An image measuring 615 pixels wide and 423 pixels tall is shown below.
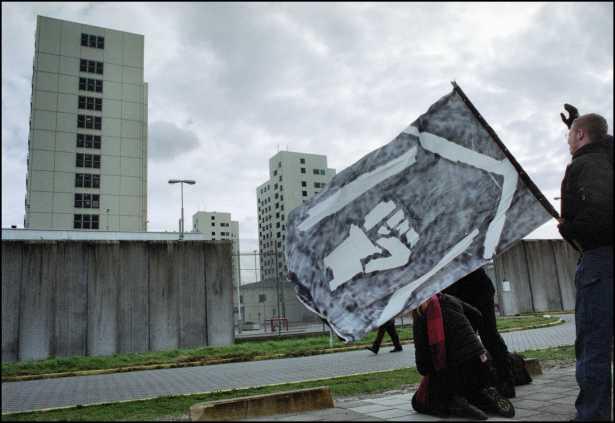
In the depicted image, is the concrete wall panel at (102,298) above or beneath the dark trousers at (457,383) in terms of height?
above

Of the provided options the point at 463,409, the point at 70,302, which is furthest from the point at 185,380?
the point at 70,302

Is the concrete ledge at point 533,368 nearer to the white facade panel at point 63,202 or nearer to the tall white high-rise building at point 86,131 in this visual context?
the tall white high-rise building at point 86,131

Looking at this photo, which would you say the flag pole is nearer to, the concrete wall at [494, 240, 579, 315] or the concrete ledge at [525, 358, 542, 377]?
the concrete ledge at [525, 358, 542, 377]

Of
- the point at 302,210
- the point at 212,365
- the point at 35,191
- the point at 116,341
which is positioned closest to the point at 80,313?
the point at 116,341

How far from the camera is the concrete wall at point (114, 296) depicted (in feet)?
48.7

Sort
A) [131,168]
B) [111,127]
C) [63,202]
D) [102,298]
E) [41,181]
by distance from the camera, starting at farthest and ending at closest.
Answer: [111,127], [131,168], [63,202], [41,181], [102,298]

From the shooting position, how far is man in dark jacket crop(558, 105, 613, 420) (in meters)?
3.62

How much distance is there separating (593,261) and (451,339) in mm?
1412

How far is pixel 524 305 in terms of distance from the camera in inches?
1081

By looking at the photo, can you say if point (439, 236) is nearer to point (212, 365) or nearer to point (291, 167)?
point (212, 365)

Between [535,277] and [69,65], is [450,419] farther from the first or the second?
[69,65]

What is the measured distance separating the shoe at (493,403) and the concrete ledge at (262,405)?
1.43m

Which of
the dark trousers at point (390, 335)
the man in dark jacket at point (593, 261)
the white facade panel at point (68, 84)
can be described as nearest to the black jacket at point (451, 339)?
the man in dark jacket at point (593, 261)

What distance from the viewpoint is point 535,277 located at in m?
27.4
